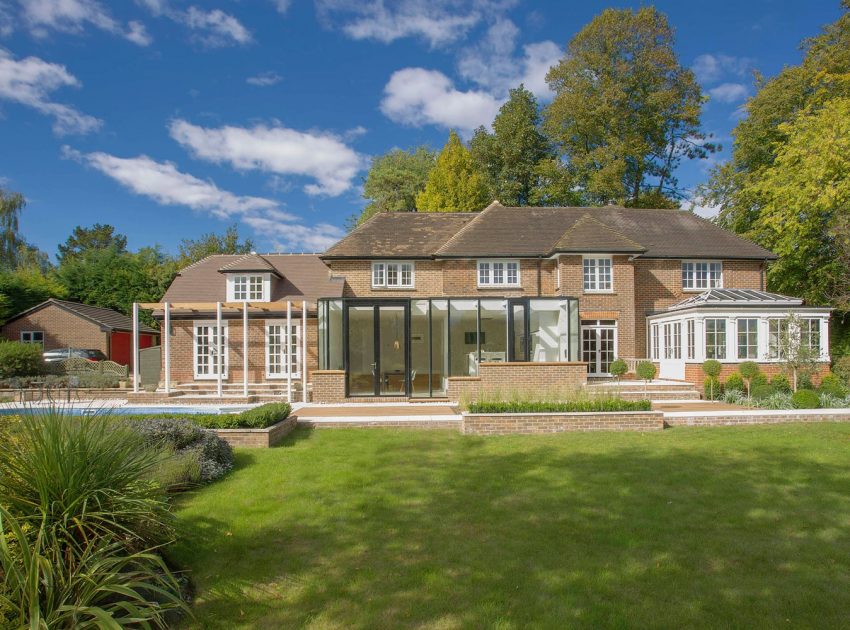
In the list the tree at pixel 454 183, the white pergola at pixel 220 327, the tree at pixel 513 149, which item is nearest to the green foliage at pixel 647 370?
the white pergola at pixel 220 327

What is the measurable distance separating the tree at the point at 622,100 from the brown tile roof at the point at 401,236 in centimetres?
1183

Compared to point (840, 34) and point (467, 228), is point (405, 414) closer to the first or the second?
point (467, 228)

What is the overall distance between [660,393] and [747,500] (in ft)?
34.9

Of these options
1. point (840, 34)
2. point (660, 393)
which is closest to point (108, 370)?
point (660, 393)

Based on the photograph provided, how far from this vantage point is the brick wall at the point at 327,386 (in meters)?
16.4

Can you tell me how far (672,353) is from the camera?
65.8ft

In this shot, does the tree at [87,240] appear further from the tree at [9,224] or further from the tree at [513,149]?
the tree at [513,149]

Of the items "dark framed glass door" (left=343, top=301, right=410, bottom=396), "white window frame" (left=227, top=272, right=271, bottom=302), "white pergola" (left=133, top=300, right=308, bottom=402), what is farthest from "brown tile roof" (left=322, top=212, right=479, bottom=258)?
"dark framed glass door" (left=343, top=301, right=410, bottom=396)

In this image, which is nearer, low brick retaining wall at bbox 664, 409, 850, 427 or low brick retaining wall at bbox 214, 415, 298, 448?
low brick retaining wall at bbox 214, 415, 298, 448

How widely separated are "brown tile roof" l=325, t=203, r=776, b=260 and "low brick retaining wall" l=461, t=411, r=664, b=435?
11246 millimetres

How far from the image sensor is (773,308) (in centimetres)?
1816

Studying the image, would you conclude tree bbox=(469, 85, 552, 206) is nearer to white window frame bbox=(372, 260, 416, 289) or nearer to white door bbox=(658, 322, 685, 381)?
white window frame bbox=(372, 260, 416, 289)

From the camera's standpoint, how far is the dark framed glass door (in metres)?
16.9

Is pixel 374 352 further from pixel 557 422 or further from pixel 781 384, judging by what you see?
pixel 781 384
